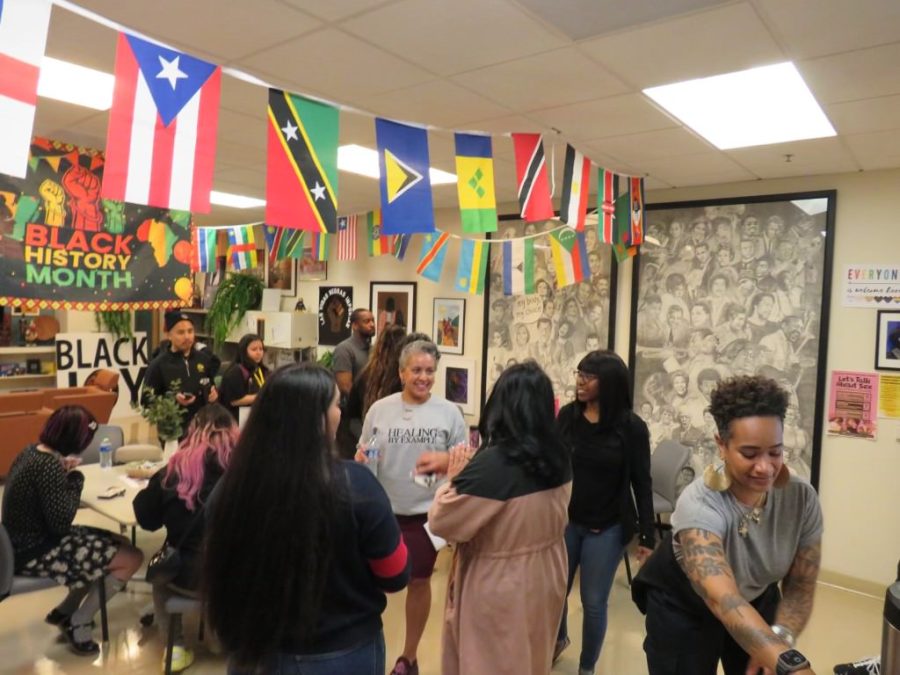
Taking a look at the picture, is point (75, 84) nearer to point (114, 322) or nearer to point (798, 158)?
point (798, 158)

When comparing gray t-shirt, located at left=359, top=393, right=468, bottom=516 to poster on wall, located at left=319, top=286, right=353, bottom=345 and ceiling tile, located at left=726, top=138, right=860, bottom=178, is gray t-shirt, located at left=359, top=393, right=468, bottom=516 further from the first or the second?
poster on wall, located at left=319, top=286, right=353, bottom=345

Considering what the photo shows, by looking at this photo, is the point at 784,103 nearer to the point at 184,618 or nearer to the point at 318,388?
the point at 318,388

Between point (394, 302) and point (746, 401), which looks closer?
point (746, 401)

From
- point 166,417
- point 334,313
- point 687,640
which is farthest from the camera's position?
point 334,313

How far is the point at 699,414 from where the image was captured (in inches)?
177

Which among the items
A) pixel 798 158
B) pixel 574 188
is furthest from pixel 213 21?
pixel 798 158

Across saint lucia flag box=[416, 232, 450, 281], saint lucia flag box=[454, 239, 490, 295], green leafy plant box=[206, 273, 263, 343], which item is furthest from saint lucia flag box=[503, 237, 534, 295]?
green leafy plant box=[206, 273, 263, 343]

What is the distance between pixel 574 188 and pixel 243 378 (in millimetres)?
2930

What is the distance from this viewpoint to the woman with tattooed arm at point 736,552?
Result: 1405 mm

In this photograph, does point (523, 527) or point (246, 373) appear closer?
point (523, 527)

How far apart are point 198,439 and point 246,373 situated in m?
2.26

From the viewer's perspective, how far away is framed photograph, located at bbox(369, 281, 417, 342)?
6.20m

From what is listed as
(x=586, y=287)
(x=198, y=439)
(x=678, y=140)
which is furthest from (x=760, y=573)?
(x=586, y=287)

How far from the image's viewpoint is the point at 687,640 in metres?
1.55
